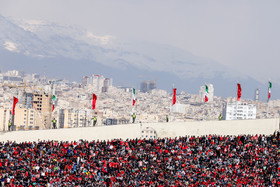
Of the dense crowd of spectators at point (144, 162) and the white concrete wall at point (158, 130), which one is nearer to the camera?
the dense crowd of spectators at point (144, 162)

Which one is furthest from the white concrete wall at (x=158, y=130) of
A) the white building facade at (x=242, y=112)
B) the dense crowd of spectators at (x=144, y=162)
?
the white building facade at (x=242, y=112)

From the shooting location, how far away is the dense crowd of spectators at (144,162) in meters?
29.6

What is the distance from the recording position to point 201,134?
1513 inches

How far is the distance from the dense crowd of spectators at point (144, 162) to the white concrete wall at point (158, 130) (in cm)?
104

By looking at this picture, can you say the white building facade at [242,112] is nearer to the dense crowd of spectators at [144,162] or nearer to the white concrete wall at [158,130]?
the white concrete wall at [158,130]

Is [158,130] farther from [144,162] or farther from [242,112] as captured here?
[242,112]

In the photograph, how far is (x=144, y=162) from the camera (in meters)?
32.0

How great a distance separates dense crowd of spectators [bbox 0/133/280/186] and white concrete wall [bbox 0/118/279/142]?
1.04m

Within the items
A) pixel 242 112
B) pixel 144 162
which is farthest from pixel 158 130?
pixel 242 112

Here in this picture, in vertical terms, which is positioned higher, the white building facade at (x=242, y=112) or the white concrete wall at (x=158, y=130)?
the white building facade at (x=242, y=112)

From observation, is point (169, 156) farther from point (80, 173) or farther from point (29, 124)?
point (29, 124)

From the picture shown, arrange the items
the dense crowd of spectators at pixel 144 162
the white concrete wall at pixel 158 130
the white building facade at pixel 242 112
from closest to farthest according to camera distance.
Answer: the dense crowd of spectators at pixel 144 162
the white concrete wall at pixel 158 130
the white building facade at pixel 242 112

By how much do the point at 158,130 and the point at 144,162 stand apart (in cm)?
573

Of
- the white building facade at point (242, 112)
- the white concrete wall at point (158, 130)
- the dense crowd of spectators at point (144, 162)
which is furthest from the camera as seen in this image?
the white building facade at point (242, 112)
